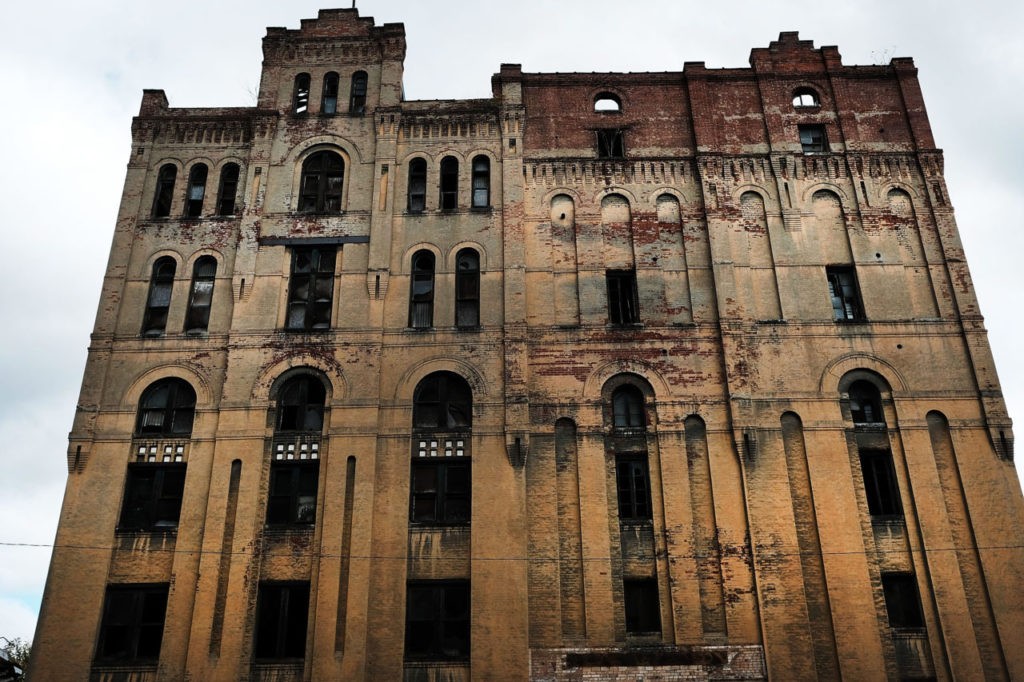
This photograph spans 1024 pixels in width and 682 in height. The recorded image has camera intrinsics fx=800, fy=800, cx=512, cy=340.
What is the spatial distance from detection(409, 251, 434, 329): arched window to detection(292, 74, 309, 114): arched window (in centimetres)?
709

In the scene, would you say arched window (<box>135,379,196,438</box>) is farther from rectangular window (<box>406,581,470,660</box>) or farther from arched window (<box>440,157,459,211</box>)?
arched window (<box>440,157,459,211</box>)

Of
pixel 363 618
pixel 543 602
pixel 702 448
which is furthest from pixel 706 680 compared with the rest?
pixel 363 618

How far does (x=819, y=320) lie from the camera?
75.7 ft

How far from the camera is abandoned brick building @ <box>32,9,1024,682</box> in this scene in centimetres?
1966

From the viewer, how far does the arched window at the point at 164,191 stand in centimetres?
2542

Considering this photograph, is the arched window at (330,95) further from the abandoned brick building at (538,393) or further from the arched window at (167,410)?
the arched window at (167,410)

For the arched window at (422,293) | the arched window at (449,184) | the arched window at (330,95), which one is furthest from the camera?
the arched window at (330,95)

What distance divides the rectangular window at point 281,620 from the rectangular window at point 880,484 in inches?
580

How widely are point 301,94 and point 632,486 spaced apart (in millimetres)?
16931

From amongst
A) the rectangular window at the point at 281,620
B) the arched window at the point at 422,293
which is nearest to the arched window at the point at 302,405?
the arched window at the point at 422,293

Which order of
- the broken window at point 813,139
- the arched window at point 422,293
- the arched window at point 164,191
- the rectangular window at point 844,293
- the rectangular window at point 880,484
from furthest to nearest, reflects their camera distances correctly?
the broken window at point 813,139 < the arched window at point 164,191 < the rectangular window at point 844,293 < the arched window at point 422,293 < the rectangular window at point 880,484

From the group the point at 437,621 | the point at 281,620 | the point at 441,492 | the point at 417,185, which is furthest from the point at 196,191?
the point at 437,621

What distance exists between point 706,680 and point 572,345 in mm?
9317

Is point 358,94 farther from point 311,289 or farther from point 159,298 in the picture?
point 159,298
